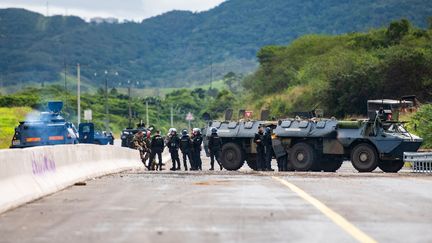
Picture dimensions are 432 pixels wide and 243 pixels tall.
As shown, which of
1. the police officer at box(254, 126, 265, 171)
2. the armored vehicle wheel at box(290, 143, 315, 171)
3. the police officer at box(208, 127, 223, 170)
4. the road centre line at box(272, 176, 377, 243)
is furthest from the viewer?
the police officer at box(208, 127, 223, 170)

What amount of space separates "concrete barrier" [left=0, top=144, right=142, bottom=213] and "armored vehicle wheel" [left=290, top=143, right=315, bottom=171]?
8248 millimetres

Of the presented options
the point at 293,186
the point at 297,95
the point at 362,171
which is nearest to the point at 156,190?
the point at 293,186

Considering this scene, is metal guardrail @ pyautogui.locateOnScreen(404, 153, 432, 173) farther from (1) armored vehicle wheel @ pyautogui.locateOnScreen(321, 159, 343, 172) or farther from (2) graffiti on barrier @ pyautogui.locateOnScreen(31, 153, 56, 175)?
(2) graffiti on barrier @ pyautogui.locateOnScreen(31, 153, 56, 175)

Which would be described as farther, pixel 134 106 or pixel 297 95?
pixel 134 106

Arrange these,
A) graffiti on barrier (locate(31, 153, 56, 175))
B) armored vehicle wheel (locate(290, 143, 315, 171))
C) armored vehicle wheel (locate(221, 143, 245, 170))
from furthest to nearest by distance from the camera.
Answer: armored vehicle wheel (locate(221, 143, 245, 170)) → armored vehicle wheel (locate(290, 143, 315, 171)) → graffiti on barrier (locate(31, 153, 56, 175))

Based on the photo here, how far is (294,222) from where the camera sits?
14.8 meters

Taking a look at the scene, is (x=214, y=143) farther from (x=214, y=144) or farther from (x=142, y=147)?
(x=142, y=147)

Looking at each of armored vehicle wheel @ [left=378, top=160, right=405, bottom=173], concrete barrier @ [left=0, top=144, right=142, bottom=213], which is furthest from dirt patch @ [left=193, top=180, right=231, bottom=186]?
armored vehicle wheel @ [left=378, top=160, right=405, bottom=173]

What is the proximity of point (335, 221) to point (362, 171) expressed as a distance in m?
22.2

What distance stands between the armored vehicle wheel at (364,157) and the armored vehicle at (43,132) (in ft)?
48.5

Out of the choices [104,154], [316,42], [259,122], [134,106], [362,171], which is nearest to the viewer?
[104,154]

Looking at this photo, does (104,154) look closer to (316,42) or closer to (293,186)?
(293,186)

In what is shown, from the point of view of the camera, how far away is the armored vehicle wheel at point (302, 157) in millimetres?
37938

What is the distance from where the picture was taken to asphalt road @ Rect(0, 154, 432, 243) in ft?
43.5
